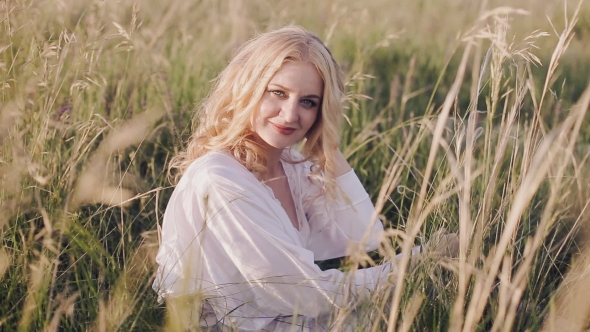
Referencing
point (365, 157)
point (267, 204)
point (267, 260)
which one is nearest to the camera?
point (267, 260)

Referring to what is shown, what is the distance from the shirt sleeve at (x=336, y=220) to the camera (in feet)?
7.90

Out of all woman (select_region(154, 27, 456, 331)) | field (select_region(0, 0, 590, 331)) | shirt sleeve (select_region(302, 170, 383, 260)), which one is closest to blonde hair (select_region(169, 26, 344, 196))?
woman (select_region(154, 27, 456, 331))

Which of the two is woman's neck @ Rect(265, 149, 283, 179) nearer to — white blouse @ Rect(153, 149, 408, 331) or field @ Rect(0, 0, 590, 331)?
white blouse @ Rect(153, 149, 408, 331)

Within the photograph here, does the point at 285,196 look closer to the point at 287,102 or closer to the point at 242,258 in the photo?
the point at 287,102

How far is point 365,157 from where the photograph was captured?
3.23 meters

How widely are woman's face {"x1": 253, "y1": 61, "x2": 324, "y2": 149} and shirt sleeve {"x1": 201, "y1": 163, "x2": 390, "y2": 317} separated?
276 millimetres

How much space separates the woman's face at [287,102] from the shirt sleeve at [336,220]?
1.12 feet

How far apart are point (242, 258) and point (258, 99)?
0.49 meters

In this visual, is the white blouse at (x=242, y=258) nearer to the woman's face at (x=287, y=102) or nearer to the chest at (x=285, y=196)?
the woman's face at (x=287, y=102)

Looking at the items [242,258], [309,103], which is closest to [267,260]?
[242,258]

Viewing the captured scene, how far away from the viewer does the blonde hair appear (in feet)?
6.88

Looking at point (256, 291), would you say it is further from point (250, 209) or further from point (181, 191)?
point (181, 191)

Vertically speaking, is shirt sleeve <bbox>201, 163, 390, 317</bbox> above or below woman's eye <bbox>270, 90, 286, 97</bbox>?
below

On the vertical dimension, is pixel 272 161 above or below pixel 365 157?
above
